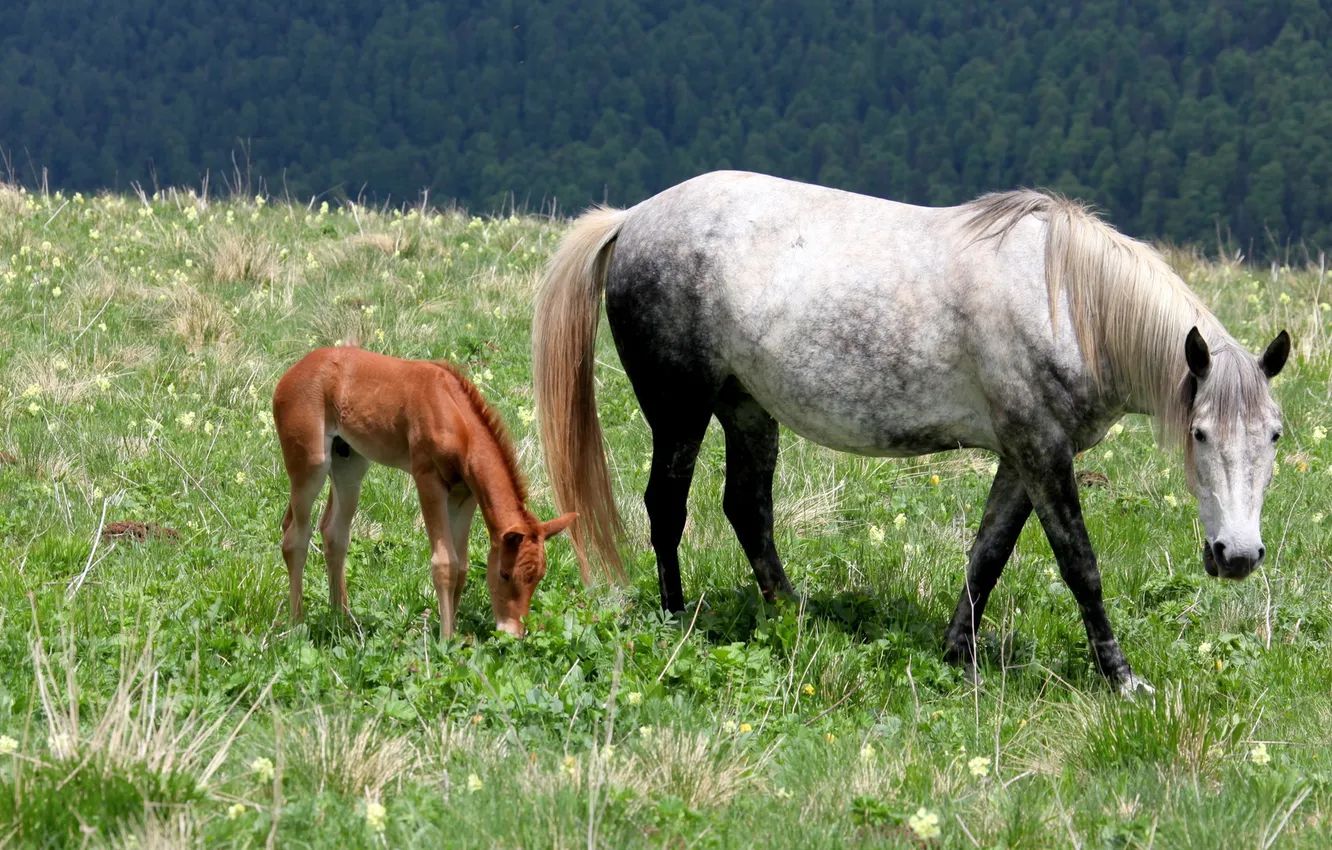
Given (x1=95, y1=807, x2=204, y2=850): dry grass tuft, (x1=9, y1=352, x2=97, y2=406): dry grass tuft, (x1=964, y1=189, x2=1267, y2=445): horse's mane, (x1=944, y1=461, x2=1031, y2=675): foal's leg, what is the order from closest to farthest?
(x1=95, y1=807, x2=204, y2=850): dry grass tuft
(x1=964, y1=189, x2=1267, y2=445): horse's mane
(x1=944, y1=461, x2=1031, y2=675): foal's leg
(x1=9, y1=352, x2=97, y2=406): dry grass tuft

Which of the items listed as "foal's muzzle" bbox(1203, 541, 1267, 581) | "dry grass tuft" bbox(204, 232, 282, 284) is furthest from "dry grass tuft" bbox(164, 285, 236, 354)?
"foal's muzzle" bbox(1203, 541, 1267, 581)

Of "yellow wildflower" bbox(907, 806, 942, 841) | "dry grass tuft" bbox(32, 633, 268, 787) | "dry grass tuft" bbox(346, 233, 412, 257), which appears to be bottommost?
"yellow wildflower" bbox(907, 806, 942, 841)

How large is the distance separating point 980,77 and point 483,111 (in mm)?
38260

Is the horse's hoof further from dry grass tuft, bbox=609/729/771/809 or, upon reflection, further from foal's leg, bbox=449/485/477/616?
foal's leg, bbox=449/485/477/616

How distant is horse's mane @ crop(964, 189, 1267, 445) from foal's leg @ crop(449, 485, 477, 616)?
242cm

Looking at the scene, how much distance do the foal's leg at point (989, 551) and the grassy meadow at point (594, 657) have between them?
132 mm

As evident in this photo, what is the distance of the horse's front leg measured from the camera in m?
5.47

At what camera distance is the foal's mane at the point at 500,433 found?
207 inches

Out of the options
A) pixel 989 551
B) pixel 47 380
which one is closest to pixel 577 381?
pixel 989 551

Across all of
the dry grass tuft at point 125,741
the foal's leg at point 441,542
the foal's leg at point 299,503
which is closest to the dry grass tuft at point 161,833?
the dry grass tuft at point 125,741

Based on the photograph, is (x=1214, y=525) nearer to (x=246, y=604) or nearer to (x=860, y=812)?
(x=860, y=812)

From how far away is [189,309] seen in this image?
33.2ft

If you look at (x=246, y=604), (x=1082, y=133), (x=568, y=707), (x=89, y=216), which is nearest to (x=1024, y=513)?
(x=568, y=707)

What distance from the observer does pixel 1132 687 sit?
5469mm
